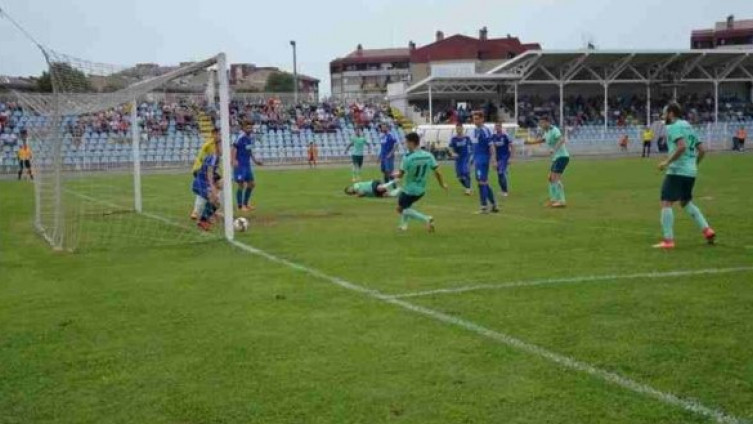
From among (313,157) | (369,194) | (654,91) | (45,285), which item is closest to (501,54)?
(654,91)

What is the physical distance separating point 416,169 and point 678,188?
443 cm

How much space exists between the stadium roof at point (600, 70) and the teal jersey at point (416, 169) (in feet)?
143

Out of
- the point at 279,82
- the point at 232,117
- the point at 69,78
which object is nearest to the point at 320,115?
the point at 232,117

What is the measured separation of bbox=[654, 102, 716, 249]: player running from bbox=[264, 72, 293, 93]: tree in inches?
3807

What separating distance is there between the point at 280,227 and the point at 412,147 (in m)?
3.12

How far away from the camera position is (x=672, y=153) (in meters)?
12.0

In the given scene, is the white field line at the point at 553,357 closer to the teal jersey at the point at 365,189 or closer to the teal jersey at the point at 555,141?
the teal jersey at the point at 555,141

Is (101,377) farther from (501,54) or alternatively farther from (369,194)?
(501,54)

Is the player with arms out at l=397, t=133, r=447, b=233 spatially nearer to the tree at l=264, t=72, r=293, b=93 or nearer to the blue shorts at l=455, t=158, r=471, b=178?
the blue shorts at l=455, t=158, r=471, b=178

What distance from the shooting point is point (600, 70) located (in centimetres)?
6247

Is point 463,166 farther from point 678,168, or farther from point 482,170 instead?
point 678,168

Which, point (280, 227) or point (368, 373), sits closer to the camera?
point (368, 373)

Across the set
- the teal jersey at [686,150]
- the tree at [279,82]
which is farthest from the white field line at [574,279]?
the tree at [279,82]

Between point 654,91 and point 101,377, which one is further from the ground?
point 654,91
